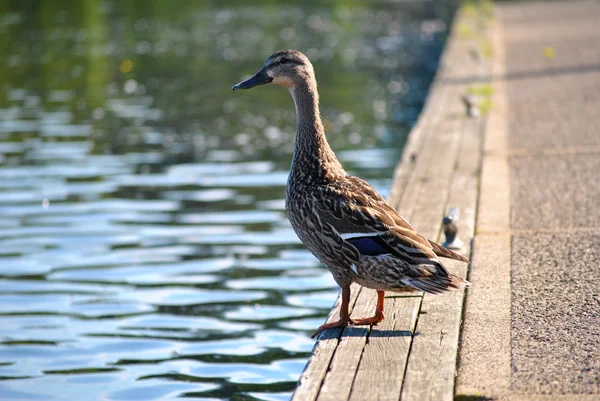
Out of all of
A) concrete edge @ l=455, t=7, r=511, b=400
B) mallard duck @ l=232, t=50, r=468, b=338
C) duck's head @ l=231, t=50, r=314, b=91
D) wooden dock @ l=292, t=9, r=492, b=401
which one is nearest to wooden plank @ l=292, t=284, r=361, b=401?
wooden dock @ l=292, t=9, r=492, b=401

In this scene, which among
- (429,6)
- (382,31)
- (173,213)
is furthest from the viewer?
(429,6)

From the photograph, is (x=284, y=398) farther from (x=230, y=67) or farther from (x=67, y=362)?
(x=230, y=67)

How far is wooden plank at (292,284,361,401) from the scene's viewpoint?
408 centimetres

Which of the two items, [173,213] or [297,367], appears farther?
[173,213]

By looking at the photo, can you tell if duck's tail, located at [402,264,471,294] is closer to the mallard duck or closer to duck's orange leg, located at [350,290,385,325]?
the mallard duck

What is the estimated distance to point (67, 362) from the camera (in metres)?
6.39

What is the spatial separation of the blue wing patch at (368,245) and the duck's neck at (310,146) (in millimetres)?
479

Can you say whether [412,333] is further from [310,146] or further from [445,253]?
[310,146]

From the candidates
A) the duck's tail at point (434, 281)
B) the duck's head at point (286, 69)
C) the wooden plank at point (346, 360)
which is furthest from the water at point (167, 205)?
the duck's head at point (286, 69)

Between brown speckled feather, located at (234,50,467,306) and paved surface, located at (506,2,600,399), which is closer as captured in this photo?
paved surface, located at (506,2,600,399)

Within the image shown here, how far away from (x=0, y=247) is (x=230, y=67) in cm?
1125

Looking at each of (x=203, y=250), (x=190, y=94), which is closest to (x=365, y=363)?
(x=203, y=250)

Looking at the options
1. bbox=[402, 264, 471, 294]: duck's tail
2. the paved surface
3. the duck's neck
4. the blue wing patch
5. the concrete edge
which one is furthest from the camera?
the duck's neck

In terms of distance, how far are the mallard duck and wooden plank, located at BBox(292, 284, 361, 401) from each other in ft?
0.40
